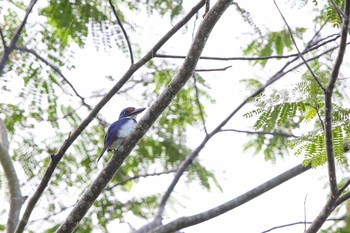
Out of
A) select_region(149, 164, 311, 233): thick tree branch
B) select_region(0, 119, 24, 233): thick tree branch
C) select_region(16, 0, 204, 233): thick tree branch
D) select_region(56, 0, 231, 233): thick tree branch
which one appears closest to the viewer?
select_region(56, 0, 231, 233): thick tree branch

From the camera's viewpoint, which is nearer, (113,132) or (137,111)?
(113,132)

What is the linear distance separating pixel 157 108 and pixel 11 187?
2.09 m

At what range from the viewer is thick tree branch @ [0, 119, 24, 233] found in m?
5.18

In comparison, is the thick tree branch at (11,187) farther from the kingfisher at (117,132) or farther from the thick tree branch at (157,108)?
the thick tree branch at (157,108)

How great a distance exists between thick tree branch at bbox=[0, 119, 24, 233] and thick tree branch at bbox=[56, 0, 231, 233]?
4.00 ft

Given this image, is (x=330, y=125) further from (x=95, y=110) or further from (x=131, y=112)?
(x=131, y=112)

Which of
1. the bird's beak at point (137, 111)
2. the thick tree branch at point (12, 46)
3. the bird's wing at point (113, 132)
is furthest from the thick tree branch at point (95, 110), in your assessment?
the bird's beak at point (137, 111)

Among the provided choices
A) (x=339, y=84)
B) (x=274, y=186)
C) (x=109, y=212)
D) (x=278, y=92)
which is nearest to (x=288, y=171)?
(x=274, y=186)

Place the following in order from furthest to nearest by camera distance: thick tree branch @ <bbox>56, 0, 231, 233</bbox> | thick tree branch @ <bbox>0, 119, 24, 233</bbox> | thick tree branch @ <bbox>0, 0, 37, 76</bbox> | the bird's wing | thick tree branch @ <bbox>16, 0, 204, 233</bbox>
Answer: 1. the bird's wing
2. thick tree branch @ <bbox>0, 119, 24, 233</bbox>
3. thick tree branch @ <bbox>0, 0, 37, 76</bbox>
4. thick tree branch @ <bbox>16, 0, 204, 233</bbox>
5. thick tree branch @ <bbox>56, 0, 231, 233</bbox>

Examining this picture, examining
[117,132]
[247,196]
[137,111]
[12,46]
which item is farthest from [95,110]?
[137,111]

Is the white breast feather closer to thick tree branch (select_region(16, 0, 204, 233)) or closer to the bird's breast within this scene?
the bird's breast

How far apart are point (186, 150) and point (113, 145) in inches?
51.9

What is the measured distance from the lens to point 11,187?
5395mm

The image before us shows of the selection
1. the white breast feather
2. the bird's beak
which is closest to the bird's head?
the bird's beak
